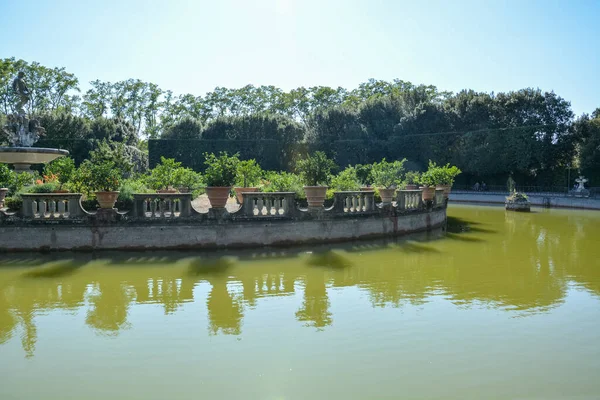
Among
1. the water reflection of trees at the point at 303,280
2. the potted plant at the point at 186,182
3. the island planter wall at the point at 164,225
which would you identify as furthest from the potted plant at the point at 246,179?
the water reflection of trees at the point at 303,280

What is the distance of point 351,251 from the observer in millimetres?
12383

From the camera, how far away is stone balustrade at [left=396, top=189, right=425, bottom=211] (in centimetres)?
1535

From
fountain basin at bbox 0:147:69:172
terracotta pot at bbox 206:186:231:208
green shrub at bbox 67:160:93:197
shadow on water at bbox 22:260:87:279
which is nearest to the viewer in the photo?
shadow on water at bbox 22:260:87:279

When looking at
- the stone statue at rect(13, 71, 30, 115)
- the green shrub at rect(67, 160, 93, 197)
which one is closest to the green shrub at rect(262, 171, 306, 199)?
the green shrub at rect(67, 160, 93, 197)

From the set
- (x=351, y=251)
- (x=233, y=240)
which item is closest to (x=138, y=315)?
(x=233, y=240)

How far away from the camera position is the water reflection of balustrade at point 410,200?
1536cm

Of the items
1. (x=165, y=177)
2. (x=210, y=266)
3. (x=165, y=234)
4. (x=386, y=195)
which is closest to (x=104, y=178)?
(x=165, y=234)

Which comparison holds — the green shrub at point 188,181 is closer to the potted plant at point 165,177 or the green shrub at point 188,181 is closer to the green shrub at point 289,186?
the potted plant at point 165,177

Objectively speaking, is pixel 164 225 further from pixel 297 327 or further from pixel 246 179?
pixel 246 179

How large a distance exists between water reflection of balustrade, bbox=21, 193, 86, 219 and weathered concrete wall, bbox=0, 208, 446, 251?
0.79ft

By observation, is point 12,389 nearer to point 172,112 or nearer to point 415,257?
point 415,257

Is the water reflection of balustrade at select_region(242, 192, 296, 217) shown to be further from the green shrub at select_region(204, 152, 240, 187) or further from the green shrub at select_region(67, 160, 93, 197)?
the green shrub at select_region(67, 160, 93, 197)

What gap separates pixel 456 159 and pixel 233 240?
2998 centimetres

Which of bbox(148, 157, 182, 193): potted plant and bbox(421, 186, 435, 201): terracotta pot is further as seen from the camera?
bbox(148, 157, 182, 193): potted plant
